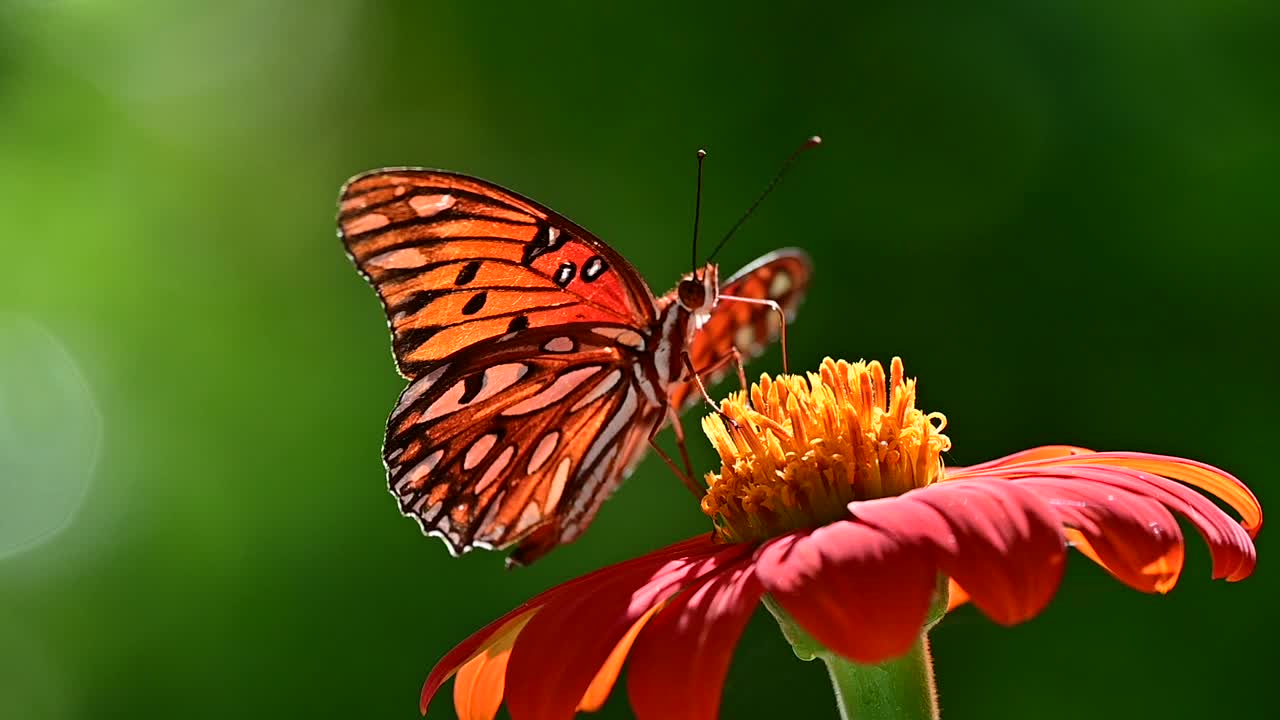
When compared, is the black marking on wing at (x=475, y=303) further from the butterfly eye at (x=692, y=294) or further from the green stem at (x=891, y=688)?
the green stem at (x=891, y=688)

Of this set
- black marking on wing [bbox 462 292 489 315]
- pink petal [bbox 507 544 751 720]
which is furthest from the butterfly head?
pink petal [bbox 507 544 751 720]

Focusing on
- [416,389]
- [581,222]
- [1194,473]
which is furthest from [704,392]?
[581,222]

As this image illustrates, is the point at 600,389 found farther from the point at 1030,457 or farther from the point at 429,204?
the point at 1030,457

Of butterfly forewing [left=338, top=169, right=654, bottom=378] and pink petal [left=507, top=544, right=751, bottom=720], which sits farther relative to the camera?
butterfly forewing [left=338, top=169, right=654, bottom=378]

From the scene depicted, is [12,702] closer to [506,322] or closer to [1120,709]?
[506,322]

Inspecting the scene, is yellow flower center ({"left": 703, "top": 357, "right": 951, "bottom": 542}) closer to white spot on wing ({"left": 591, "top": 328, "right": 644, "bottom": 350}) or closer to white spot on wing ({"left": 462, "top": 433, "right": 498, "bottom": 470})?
white spot on wing ({"left": 591, "top": 328, "right": 644, "bottom": 350})

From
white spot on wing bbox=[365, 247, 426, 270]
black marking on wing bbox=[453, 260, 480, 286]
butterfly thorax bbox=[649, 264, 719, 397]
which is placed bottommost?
butterfly thorax bbox=[649, 264, 719, 397]

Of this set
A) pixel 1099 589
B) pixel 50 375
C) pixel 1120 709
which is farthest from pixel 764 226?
pixel 50 375
